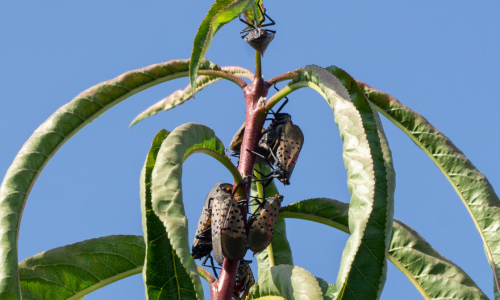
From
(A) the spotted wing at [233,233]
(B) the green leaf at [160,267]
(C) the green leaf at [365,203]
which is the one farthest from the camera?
(A) the spotted wing at [233,233]

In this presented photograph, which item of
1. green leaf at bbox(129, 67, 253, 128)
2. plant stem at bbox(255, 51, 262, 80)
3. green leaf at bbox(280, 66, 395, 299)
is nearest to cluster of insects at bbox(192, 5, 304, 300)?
plant stem at bbox(255, 51, 262, 80)

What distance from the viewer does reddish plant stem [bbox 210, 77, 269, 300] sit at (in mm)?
2658

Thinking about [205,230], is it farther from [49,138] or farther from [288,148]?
[49,138]

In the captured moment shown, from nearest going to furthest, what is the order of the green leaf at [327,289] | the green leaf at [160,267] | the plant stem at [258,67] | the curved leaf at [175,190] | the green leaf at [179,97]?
the curved leaf at [175,190] → the green leaf at [160,267] → the green leaf at [327,289] → the plant stem at [258,67] → the green leaf at [179,97]

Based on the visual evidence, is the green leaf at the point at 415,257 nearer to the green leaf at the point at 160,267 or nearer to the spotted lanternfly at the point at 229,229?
the spotted lanternfly at the point at 229,229

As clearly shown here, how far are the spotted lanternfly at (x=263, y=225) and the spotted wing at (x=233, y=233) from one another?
0.46ft

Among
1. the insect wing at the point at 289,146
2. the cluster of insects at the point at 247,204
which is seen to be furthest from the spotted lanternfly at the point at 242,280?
the insect wing at the point at 289,146

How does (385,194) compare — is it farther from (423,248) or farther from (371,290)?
(423,248)

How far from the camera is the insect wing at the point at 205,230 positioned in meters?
3.49

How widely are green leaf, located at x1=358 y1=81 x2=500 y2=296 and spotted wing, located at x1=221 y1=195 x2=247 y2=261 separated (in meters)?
0.99

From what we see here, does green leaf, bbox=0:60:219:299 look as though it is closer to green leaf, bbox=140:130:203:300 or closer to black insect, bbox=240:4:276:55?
black insect, bbox=240:4:276:55

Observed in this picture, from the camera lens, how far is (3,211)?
2.44 meters

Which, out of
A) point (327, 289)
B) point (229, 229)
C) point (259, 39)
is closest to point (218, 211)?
point (229, 229)

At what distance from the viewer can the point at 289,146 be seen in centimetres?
329
